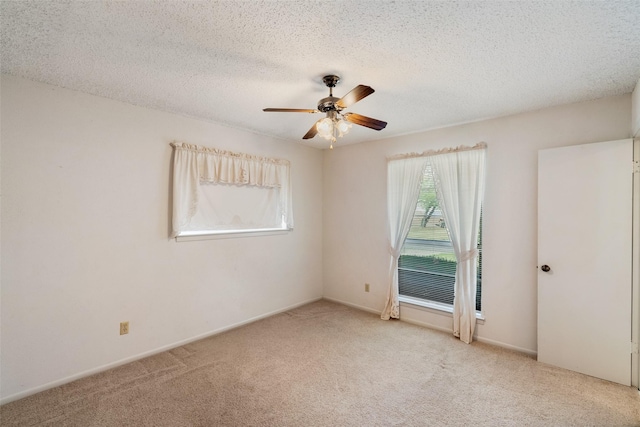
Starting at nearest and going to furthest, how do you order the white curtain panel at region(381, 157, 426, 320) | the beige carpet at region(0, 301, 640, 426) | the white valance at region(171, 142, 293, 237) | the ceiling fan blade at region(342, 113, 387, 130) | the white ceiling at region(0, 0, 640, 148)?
1. the white ceiling at region(0, 0, 640, 148)
2. the beige carpet at region(0, 301, 640, 426)
3. the ceiling fan blade at region(342, 113, 387, 130)
4. the white valance at region(171, 142, 293, 237)
5. the white curtain panel at region(381, 157, 426, 320)

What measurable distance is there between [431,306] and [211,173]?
3121 mm

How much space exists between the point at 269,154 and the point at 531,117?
3033mm

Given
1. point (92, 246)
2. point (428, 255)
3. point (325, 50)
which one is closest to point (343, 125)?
point (325, 50)

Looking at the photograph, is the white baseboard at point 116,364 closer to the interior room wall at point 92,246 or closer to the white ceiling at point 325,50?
the interior room wall at point 92,246

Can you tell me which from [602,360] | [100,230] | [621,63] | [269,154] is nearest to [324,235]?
[269,154]

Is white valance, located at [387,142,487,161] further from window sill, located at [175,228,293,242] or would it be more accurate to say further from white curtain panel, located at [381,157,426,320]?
window sill, located at [175,228,293,242]

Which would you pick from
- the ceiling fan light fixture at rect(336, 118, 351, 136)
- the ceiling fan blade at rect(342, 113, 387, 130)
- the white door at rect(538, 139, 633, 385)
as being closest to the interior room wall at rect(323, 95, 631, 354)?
the white door at rect(538, 139, 633, 385)

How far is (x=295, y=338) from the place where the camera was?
3314 millimetres

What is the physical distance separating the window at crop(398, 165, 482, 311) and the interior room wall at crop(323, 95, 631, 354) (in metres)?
0.24

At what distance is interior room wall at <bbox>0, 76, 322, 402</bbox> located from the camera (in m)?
2.27

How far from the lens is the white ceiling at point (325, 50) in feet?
5.00

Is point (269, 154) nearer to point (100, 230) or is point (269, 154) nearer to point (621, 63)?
point (100, 230)

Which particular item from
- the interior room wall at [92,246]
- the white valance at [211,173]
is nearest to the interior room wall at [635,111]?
the white valance at [211,173]

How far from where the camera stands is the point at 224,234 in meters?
3.54
